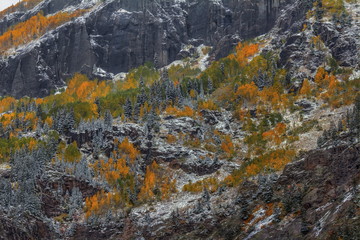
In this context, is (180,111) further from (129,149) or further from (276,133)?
(276,133)

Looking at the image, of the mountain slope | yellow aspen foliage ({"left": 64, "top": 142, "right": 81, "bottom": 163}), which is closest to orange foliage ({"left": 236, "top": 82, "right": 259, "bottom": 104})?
the mountain slope

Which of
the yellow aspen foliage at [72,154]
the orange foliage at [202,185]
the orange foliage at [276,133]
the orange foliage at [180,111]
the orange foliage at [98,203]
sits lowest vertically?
the orange foliage at [276,133]

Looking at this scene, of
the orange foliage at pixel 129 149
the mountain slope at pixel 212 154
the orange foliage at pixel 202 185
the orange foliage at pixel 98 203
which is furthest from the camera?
the orange foliage at pixel 129 149

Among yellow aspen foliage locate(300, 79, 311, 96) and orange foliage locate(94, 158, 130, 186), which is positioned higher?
orange foliage locate(94, 158, 130, 186)

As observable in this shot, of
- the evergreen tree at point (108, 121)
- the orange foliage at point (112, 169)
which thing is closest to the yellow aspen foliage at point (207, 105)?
the evergreen tree at point (108, 121)

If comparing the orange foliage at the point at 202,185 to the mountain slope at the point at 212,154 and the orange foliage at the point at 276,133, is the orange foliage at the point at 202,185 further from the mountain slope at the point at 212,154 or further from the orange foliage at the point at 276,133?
the orange foliage at the point at 276,133

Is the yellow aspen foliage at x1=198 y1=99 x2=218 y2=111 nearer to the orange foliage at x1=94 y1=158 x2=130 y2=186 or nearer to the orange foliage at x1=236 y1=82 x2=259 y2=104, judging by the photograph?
the orange foliage at x1=236 y1=82 x2=259 y2=104

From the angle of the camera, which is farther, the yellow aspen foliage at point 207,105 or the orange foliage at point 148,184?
the yellow aspen foliage at point 207,105

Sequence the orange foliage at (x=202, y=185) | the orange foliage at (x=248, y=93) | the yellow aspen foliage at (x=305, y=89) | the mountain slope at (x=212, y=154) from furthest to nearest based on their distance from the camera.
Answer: the orange foliage at (x=248, y=93), the yellow aspen foliage at (x=305, y=89), the orange foliage at (x=202, y=185), the mountain slope at (x=212, y=154)

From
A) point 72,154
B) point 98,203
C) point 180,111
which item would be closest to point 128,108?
point 180,111

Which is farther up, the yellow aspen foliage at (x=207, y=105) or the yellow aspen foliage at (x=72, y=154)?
the yellow aspen foliage at (x=72, y=154)

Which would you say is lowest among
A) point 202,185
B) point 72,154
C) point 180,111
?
point 202,185

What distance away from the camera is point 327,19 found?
184 m

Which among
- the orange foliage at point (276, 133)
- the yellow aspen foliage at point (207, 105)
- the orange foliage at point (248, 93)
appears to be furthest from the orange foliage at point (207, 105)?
the orange foliage at point (276, 133)
